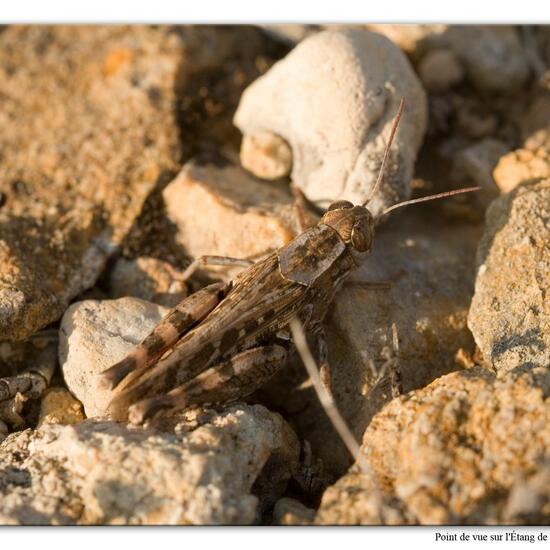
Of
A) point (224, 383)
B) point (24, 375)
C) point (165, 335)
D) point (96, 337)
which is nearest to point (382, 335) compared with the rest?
point (224, 383)

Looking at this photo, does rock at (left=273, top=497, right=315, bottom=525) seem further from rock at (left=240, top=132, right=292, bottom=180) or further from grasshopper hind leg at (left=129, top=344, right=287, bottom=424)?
rock at (left=240, top=132, right=292, bottom=180)

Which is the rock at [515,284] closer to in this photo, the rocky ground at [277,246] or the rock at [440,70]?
the rocky ground at [277,246]

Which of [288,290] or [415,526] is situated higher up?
[288,290]

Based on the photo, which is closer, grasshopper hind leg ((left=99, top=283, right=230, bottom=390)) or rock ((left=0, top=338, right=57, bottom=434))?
grasshopper hind leg ((left=99, top=283, right=230, bottom=390))

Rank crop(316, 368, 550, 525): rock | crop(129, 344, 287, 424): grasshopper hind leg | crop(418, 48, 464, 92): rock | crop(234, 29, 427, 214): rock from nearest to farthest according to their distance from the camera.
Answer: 1. crop(316, 368, 550, 525): rock
2. crop(129, 344, 287, 424): grasshopper hind leg
3. crop(234, 29, 427, 214): rock
4. crop(418, 48, 464, 92): rock

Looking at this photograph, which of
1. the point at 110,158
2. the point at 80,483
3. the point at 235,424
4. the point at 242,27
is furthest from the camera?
the point at 242,27

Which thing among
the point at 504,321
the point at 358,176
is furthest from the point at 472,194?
the point at 504,321

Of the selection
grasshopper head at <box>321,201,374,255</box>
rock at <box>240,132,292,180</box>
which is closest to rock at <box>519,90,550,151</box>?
grasshopper head at <box>321,201,374,255</box>

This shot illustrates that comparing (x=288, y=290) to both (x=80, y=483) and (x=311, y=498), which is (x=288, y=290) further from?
(x=80, y=483)
